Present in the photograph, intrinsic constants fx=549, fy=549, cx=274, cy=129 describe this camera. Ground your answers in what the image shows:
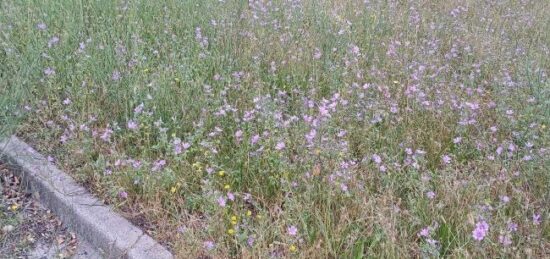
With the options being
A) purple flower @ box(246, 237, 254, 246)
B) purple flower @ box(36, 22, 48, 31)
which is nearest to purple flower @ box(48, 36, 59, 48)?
purple flower @ box(36, 22, 48, 31)

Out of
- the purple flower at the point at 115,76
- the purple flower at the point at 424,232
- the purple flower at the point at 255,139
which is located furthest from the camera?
the purple flower at the point at 115,76

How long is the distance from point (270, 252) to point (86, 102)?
6.09ft

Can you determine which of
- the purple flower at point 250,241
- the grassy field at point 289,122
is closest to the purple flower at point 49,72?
the grassy field at point 289,122

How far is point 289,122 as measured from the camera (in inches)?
127

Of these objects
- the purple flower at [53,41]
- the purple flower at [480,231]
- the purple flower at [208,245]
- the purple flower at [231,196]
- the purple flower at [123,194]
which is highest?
the purple flower at [480,231]

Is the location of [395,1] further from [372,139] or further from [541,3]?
[372,139]

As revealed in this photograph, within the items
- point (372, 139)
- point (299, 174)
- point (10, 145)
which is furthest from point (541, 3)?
point (10, 145)

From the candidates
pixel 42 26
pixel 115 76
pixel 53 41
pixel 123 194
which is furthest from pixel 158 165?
pixel 42 26

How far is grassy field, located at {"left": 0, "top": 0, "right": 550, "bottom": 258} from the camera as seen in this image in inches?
103

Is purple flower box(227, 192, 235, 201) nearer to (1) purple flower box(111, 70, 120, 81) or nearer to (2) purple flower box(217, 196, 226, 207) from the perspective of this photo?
(2) purple flower box(217, 196, 226, 207)

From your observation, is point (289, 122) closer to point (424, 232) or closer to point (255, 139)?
point (255, 139)

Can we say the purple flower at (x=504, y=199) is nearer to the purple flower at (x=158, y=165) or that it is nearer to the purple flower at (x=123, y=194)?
the purple flower at (x=158, y=165)

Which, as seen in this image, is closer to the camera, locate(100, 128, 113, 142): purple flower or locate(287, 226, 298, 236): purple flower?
locate(287, 226, 298, 236): purple flower

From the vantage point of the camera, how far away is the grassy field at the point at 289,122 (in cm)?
262
